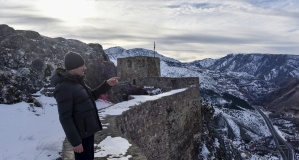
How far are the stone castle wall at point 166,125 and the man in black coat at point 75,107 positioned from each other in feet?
16.8

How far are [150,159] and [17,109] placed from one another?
5719 mm

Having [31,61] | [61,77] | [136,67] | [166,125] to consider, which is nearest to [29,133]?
[166,125]

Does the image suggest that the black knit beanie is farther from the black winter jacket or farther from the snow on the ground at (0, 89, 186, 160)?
the snow on the ground at (0, 89, 186, 160)

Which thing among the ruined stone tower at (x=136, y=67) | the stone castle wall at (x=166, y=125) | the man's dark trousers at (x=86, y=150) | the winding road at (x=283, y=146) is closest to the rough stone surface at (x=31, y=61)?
the stone castle wall at (x=166, y=125)

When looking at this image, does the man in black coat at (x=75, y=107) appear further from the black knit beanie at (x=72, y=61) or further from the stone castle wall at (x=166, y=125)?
the stone castle wall at (x=166, y=125)

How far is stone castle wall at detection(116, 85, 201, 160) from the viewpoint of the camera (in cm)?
1198

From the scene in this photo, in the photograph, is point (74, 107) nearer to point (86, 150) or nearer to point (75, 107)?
point (75, 107)

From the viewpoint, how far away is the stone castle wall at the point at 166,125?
11984mm

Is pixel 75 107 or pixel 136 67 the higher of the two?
pixel 75 107

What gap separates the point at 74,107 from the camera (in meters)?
5.18

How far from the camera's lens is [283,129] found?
570 feet

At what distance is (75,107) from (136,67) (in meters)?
30.0

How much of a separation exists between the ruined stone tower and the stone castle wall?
37.8ft

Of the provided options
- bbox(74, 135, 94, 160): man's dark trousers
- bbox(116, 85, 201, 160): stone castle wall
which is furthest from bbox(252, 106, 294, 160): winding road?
bbox(74, 135, 94, 160): man's dark trousers
